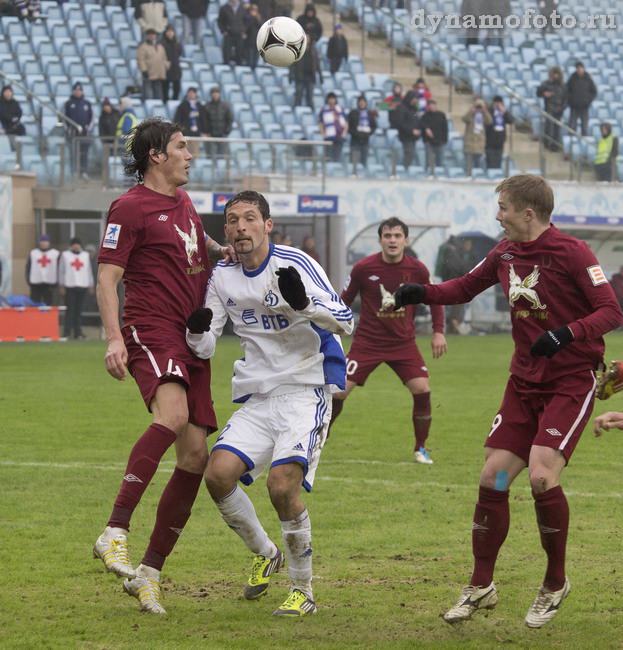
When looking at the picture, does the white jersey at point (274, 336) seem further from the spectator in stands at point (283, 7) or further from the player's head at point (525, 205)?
the spectator in stands at point (283, 7)

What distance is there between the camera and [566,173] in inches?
1169

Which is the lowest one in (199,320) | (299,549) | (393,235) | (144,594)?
(144,594)

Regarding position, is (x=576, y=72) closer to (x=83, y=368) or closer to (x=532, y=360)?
(x=83, y=368)

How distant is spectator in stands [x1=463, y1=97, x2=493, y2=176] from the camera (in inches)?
1126

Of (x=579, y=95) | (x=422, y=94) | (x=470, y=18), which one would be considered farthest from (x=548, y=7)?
(x=422, y=94)

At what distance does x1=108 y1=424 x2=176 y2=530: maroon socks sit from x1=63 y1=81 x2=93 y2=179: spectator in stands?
1919 cm

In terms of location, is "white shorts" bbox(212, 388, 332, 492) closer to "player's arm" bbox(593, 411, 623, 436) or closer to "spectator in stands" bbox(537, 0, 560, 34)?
"player's arm" bbox(593, 411, 623, 436)

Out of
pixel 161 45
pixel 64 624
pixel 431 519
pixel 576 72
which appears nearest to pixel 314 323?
pixel 64 624

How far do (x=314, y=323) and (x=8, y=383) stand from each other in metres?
11.6

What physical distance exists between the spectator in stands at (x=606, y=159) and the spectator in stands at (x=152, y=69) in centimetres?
1097

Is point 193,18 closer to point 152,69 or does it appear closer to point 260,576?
point 152,69

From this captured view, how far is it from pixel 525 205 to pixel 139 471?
7.23ft

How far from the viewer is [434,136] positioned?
27.9 metres

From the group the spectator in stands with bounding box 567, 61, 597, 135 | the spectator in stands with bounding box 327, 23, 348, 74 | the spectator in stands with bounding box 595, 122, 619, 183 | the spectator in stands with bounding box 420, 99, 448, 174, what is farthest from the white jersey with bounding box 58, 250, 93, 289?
the spectator in stands with bounding box 567, 61, 597, 135
